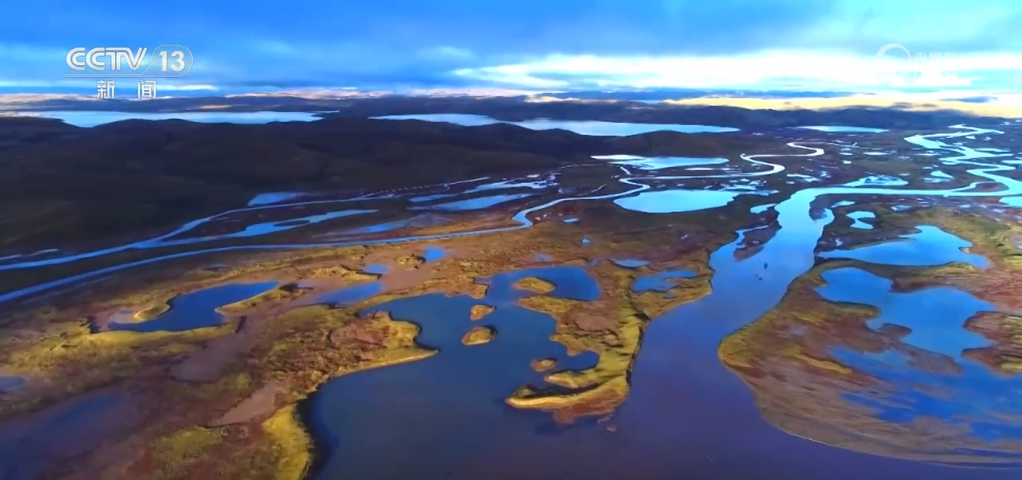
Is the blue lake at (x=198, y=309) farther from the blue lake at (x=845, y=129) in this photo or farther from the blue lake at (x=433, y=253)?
the blue lake at (x=845, y=129)

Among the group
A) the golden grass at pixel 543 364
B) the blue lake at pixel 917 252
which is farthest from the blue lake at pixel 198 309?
the blue lake at pixel 917 252

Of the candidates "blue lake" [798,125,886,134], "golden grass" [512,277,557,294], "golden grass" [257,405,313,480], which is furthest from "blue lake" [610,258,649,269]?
"blue lake" [798,125,886,134]

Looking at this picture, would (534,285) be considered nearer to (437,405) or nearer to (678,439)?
(437,405)

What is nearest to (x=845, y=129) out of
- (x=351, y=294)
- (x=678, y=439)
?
(x=351, y=294)

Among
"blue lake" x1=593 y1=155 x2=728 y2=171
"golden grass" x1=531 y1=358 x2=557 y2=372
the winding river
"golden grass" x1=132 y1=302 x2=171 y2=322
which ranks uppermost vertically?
"blue lake" x1=593 y1=155 x2=728 y2=171

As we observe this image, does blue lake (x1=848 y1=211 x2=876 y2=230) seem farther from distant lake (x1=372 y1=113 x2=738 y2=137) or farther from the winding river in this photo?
distant lake (x1=372 y1=113 x2=738 y2=137)

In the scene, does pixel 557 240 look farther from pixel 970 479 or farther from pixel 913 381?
pixel 970 479

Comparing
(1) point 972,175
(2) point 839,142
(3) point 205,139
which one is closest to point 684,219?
(1) point 972,175
